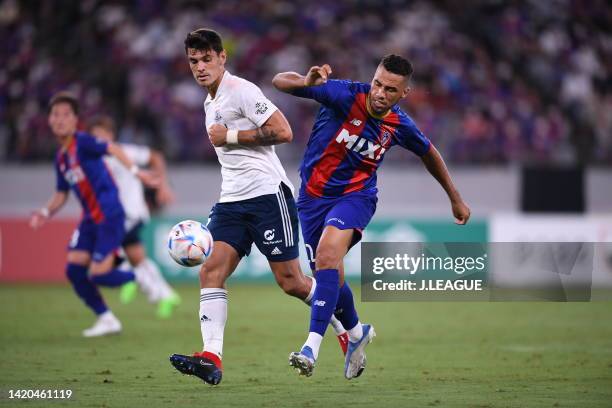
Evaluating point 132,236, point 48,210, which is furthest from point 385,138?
point 132,236

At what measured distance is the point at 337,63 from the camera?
63.3ft

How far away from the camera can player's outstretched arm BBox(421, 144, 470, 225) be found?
745 centimetres

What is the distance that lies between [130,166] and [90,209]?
65cm

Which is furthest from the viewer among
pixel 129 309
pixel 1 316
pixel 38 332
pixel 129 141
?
pixel 129 141

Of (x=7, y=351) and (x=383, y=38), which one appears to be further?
(x=383, y=38)

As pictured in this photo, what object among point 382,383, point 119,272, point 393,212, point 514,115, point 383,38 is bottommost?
point 382,383

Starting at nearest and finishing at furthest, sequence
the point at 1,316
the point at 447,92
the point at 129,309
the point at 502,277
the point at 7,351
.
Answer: the point at 7,351, the point at 1,316, the point at 129,309, the point at 502,277, the point at 447,92

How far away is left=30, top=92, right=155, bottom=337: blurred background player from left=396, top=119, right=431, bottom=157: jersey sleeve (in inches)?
156

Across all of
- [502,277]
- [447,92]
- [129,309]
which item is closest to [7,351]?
[129,309]

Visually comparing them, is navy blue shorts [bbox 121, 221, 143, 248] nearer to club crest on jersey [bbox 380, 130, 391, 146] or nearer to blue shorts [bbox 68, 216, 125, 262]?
blue shorts [bbox 68, 216, 125, 262]

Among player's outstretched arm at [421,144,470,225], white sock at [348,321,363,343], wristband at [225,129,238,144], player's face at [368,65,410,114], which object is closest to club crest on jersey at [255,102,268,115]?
wristband at [225,129,238,144]

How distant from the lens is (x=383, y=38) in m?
20.1

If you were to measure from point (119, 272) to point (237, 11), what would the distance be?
997 centimetres

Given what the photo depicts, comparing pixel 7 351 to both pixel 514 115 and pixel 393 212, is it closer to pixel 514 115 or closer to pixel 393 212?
pixel 393 212
